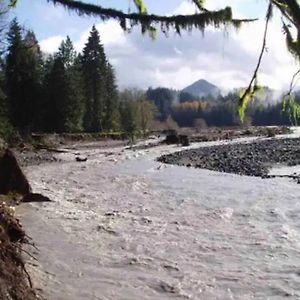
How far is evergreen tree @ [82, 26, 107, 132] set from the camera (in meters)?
70.4

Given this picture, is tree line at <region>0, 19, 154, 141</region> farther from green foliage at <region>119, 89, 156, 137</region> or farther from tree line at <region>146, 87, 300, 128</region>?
tree line at <region>146, 87, 300, 128</region>

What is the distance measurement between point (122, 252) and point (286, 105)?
813 cm

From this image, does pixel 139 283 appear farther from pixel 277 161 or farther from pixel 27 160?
pixel 277 161

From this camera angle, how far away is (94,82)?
7125 centimetres

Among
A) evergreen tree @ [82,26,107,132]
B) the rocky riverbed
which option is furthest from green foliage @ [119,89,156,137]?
the rocky riverbed

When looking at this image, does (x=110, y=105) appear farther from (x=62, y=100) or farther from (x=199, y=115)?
(x=199, y=115)

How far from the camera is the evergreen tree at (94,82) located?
7044 cm

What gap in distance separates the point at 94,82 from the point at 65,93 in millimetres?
9780

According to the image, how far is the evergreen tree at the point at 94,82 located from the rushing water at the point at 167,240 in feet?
152

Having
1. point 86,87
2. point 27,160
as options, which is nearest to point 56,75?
point 86,87

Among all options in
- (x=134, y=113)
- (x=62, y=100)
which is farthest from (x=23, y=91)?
(x=134, y=113)

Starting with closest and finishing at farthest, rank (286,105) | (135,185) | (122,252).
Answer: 1. (286,105)
2. (122,252)
3. (135,185)

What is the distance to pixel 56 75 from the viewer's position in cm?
6244

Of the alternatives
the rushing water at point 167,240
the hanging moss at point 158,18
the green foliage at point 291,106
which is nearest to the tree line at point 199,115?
the rushing water at point 167,240
